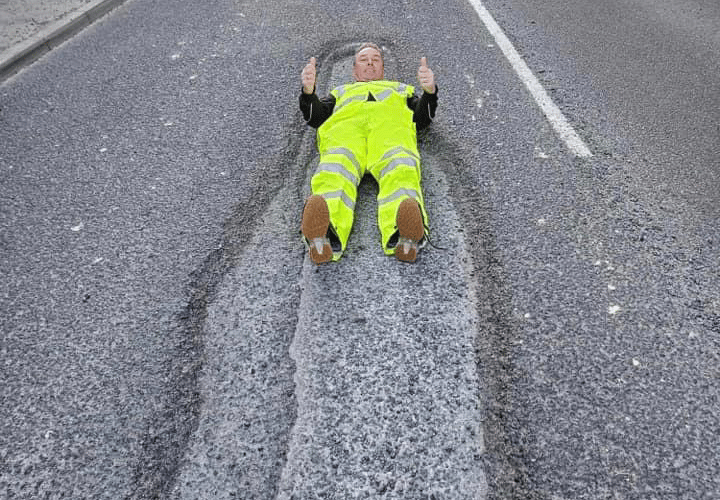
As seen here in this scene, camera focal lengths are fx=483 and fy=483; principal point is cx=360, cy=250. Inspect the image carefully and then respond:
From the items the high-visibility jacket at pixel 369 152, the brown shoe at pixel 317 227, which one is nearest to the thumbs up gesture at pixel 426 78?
the high-visibility jacket at pixel 369 152

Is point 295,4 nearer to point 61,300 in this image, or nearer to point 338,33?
point 338,33

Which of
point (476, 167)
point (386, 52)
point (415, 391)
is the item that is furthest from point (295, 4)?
point (415, 391)

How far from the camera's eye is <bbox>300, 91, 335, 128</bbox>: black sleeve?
3.30 metres

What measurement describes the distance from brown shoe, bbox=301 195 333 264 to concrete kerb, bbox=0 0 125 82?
14.0 ft

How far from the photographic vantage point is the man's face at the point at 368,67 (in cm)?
363

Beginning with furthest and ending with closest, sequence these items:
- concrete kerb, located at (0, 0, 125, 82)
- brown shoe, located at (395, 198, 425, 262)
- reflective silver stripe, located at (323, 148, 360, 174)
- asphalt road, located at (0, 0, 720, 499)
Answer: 1. concrete kerb, located at (0, 0, 125, 82)
2. reflective silver stripe, located at (323, 148, 360, 174)
3. brown shoe, located at (395, 198, 425, 262)
4. asphalt road, located at (0, 0, 720, 499)

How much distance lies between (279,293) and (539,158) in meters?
2.06

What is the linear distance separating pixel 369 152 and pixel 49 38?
14.4 ft

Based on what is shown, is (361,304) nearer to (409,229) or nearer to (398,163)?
(409,229)

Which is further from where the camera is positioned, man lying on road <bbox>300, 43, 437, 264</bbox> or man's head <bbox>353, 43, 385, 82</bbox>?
man's head <bbox>353, 43, 385, 82</bbox>

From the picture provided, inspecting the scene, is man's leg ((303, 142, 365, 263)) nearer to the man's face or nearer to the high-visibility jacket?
the high-visibility jacket

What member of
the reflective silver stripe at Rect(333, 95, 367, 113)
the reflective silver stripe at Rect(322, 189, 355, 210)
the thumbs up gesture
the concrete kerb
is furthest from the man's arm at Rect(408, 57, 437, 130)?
the concrete kerb

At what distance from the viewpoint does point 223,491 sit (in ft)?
6.12

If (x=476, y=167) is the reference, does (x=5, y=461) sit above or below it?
below
